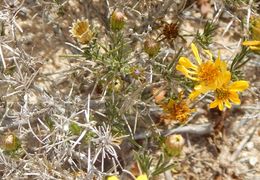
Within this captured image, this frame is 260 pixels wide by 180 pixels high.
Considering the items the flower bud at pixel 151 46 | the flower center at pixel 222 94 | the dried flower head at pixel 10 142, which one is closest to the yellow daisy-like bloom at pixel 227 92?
the flower center at pixel 222 94

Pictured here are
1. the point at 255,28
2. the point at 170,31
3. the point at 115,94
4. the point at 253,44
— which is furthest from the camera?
the point at 170,31

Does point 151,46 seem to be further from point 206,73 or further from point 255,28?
point 255,28

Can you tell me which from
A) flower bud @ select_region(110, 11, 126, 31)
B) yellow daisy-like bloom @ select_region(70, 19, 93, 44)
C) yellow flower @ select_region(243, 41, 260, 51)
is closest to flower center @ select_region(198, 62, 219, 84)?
yellow flower @ select_region(243, 41, 260, 51)

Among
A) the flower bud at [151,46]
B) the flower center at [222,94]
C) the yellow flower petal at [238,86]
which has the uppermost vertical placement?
the flower bud at [151,46]

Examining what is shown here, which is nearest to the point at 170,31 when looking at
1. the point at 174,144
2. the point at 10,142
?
the point at 174,144

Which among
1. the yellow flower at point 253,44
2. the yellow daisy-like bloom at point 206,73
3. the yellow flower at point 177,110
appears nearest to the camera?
the yellow flower at point 253,44

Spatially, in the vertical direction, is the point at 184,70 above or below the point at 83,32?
below

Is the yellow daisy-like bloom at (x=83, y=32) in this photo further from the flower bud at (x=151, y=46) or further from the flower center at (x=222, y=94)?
the flower center at (x=222, y=94)

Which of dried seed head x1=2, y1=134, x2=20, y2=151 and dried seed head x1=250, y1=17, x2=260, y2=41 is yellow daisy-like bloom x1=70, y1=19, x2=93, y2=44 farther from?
dried seed head x1=250, y1=17, x2=260, y2=41
